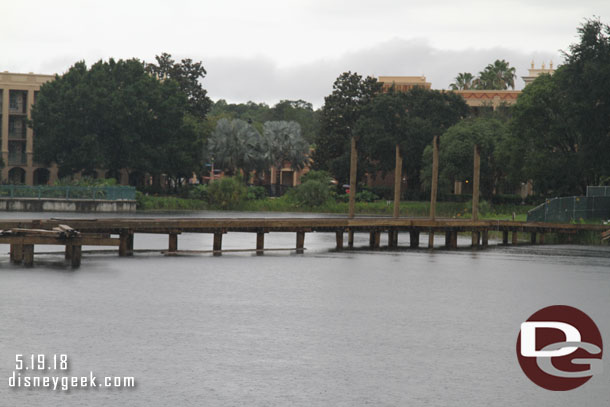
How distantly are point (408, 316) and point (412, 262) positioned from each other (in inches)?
708

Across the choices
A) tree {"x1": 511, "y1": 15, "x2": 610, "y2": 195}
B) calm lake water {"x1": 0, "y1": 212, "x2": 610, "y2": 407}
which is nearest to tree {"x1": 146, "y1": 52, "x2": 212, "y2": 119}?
tree {"x1": 511, "y1": 15, "x2": 610, "y2": 195}

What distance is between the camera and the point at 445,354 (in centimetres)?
1873

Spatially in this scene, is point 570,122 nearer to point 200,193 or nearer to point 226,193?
point 226,193

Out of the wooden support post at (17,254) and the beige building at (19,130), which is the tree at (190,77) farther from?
the wooden support post at (17,254)

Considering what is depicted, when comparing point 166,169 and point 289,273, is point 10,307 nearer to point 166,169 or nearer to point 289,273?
point 289,273

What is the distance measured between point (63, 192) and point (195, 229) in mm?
46929

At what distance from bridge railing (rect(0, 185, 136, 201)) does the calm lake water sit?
46.0 meters

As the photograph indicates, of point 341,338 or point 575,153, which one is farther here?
point 575,153

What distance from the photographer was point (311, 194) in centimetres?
9344

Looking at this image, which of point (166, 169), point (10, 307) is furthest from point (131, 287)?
point (166, 169)

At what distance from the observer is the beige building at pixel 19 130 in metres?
106

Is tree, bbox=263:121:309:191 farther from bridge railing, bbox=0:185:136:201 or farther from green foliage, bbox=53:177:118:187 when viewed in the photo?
bridge railing, bbox=0:185:136:201

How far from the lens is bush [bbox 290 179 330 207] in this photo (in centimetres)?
9344

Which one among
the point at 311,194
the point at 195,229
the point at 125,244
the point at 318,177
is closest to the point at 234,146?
the point at 318,177
